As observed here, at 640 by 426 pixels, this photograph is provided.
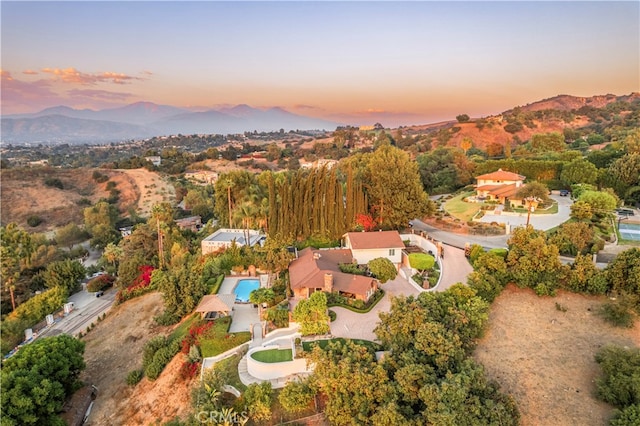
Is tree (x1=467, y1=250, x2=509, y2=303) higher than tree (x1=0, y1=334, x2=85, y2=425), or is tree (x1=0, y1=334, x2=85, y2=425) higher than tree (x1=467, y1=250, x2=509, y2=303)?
tree (x1=467, y1=250, x2=509, y2=303)

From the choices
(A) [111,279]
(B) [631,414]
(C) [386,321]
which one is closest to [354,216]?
(C) [386,321]

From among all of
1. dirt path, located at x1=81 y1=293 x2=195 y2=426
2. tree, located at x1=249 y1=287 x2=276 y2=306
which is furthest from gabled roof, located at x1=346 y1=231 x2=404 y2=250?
dirt path, located at x1=81 y1=293 x2=195 y2=426

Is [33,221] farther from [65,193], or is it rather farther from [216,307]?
[216,307]

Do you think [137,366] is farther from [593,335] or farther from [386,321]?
[593,335]

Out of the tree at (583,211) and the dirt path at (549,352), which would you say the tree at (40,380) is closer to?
the dirt path at (549,352)

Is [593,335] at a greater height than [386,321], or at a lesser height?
lesser

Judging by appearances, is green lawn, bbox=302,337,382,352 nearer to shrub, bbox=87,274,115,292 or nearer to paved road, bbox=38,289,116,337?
paved road, bbox=38,289,116,337
